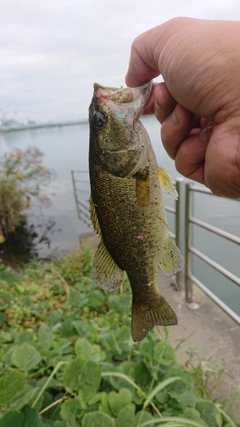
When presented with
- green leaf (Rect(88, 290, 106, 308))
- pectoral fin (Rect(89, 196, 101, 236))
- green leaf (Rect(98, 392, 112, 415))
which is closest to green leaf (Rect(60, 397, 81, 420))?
green leaf (Rect(98, 392, 112, 415))

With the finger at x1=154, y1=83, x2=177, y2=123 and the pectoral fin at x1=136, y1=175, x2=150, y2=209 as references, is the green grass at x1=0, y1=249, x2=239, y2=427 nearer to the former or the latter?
the pectoral fin at x1=136, y1=175, x2=150, y2=209

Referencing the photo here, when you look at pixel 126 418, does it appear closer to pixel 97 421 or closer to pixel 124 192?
pixel 97 421

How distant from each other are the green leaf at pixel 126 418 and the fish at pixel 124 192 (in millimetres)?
651

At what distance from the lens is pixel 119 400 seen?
194 cm

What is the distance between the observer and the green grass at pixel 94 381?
174 cm

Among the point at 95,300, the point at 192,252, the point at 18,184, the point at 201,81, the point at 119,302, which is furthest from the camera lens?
the point at 18,184

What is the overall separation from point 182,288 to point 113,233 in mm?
3171

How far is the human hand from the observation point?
126 cm

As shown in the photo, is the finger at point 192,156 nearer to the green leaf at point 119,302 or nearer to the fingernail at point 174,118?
the fingernail at point 174,118

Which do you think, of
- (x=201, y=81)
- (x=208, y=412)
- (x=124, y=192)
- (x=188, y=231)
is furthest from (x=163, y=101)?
(x=188, y=231)

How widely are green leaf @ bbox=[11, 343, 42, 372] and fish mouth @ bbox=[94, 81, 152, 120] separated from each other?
1.53 metres

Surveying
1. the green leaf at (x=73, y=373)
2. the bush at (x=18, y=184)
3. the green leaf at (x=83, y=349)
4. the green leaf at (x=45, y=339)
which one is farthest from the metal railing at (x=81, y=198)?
the green leaf at (x=73, y=373)

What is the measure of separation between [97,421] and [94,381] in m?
0.26

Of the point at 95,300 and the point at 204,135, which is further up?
the point at 204,135
